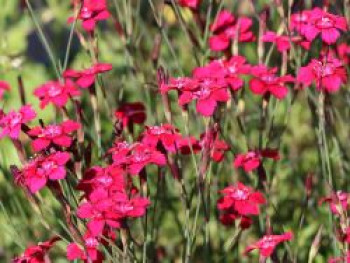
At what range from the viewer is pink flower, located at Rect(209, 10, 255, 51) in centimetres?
263

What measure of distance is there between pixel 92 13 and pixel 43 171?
68 centimetres

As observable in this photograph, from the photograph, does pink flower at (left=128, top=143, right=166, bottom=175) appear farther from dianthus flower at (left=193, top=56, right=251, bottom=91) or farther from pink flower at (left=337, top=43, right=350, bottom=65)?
pink flower at (left=337, top=43, right=350, bottom=65)

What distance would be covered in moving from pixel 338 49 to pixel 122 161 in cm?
114

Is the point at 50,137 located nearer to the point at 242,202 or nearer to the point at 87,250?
the point at 87,250

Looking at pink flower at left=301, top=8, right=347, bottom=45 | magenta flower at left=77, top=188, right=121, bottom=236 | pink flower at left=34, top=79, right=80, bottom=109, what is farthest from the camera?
pink flower at left=34, top=79, right=80, bottom=109

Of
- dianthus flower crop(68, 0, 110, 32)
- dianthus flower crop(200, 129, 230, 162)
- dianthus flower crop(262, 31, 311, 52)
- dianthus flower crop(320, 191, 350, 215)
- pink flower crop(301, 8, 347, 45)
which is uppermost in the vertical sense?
dianthus flower crop(68, 0, 110, 32)

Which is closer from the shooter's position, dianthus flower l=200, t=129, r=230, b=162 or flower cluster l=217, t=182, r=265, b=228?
dianthus flower l=200, t=129, r=230, b=162

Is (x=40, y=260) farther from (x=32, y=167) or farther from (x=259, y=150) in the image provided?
(x=259, y=150)

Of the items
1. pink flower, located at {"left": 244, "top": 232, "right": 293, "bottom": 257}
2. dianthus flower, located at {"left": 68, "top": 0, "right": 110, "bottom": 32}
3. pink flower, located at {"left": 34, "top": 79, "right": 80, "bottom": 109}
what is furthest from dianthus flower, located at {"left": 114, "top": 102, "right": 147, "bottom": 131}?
pink flower, located at {"left": 244, "top": 232, "right": 293, "bottom": 257}

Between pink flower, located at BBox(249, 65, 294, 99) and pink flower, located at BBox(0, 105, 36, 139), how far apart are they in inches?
25.2

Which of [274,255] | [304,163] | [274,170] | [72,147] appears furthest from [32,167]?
[304,163]

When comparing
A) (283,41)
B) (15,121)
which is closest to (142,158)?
(15,121)

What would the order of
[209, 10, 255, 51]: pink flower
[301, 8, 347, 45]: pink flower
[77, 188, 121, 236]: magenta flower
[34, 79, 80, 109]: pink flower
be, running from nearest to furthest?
[77, 188, 121, 236]: magenta flower
[301, 8, 347, 45]: pink flower
[34, 79, 80, 109]: pink flower
[209, 10, 255, 51]: pink flower

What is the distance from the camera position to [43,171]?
1954mm
